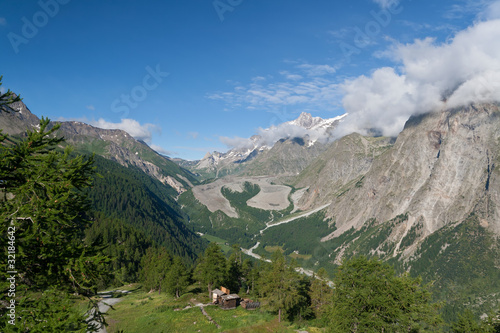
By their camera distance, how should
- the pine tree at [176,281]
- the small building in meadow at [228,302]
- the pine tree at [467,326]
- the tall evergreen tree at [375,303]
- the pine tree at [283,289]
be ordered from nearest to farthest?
1. the tall evergreen tree at [375,303]
2. the pine tree at [467,326]
3. the pine tree at [283,289]
4. the small building in meadow at [228,302]
5. the pine tree at [176,281]

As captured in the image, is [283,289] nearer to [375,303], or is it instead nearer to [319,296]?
[319,296]

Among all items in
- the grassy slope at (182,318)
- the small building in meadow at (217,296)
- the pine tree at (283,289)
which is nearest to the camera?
the grassy slope at (182,318)

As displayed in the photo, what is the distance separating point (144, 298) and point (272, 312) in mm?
37590

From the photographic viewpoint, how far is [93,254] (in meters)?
12.4

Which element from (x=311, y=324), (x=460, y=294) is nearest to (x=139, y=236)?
(x=311, y=324)

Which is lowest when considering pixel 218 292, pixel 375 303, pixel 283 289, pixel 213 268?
pixel 218 292

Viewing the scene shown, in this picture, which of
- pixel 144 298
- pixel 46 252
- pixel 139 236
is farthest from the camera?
pixel 139 236

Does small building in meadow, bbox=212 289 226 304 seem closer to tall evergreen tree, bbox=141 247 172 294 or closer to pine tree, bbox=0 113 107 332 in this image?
tall evergreen tree, bbox=141 247 172 294

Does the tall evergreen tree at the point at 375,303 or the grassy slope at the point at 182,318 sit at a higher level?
the tall evergreen tree at the point at 375,303

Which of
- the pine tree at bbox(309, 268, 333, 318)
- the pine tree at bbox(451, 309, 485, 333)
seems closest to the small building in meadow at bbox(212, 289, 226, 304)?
the pine tree at bbox(309, 268, 333, 318)

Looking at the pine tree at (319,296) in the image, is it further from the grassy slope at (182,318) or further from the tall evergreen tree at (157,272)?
the tall evergreen tree at (157,272)

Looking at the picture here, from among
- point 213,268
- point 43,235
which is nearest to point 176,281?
point 213,268

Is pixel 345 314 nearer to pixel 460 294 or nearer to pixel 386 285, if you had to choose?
pixel 386 285

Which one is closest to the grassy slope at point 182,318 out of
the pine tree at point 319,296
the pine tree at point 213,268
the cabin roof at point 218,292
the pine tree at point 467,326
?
the cabin roof at point 218,292
